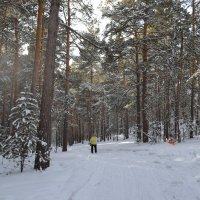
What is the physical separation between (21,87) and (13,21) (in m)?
13.2

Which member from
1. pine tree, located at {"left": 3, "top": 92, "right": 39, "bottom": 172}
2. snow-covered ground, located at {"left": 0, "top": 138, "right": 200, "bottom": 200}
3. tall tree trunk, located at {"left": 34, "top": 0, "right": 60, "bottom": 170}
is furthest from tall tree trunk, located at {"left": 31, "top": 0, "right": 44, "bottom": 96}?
snow-covered ground, located at {"left": 0, "top": 138, "right": 200, "bottom": 200}

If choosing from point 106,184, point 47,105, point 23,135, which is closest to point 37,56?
point 47,105

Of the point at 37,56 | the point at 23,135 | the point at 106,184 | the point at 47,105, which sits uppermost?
the point at 37,56

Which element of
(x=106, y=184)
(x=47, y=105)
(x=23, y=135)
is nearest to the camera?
(x=106, y=184)

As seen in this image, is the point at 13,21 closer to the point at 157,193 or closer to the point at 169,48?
the point at 169,48

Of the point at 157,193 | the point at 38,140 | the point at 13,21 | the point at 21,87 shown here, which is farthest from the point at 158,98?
the point at 157,193

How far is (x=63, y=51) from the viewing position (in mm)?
27125

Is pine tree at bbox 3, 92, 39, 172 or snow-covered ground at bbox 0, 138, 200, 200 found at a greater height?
pine tree at bbox 3, 92, 39, 172

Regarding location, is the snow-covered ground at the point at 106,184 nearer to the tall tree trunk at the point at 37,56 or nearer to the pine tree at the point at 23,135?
the pine tree at the point at 23,135

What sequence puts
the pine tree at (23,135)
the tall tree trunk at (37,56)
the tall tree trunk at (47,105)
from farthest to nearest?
1. the tall tree trunk at (37,56)
2. the tall tree trunk at (47,105)
3. the pine tree at (23,135)

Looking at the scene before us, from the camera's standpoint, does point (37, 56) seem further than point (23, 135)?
Yes

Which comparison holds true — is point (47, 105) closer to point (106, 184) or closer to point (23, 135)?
point (23, 135)

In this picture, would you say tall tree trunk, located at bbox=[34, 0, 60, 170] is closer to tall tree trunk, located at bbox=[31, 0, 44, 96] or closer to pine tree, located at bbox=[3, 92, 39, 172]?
pine tree, located at bbox=[3, 92, 39, 172]

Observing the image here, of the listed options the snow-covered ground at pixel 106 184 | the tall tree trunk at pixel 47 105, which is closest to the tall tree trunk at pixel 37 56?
the tall tree trunk at pixel 47 105
